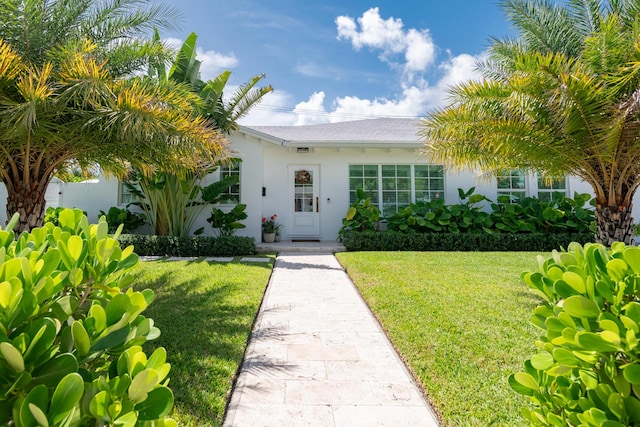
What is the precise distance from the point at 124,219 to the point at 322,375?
10.7 meters

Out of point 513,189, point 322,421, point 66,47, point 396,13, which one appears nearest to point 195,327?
point 322,421

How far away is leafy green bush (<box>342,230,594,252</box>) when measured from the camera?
1112 cm

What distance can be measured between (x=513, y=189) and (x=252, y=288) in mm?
11813

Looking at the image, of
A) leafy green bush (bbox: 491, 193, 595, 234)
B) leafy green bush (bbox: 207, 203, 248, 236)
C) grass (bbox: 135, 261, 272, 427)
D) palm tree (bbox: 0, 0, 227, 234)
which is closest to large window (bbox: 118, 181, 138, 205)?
leafy green bush (bbox: 207, 203, 248, 236)

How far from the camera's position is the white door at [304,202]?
43.4 feet

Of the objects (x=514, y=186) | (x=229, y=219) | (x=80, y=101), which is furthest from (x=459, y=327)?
(x=514, y=186)

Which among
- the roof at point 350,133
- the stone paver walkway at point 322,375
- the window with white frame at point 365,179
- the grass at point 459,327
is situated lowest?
the stone paver walkway at point 322,375

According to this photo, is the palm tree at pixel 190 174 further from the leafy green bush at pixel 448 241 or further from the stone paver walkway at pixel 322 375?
the stone paver walkway at pixel 322 375

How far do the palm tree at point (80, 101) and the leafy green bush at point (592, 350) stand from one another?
5372 millimetres

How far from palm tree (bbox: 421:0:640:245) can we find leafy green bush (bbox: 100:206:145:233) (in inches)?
393

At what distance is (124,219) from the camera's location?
37.1 ft

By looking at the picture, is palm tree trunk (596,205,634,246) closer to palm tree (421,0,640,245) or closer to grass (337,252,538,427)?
palm tree (421,0,640,245)

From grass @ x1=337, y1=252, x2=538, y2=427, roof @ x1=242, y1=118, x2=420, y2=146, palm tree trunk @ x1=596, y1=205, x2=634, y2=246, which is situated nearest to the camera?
grass @ x1=337, y1=252, x2=538, y2=427

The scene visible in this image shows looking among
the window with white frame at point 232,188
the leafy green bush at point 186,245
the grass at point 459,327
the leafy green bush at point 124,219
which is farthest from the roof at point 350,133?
the grass at point 459,327
